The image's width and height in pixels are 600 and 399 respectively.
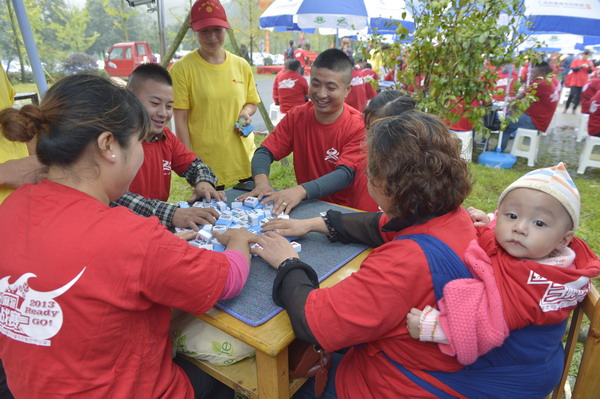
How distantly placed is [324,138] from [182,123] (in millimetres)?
1415

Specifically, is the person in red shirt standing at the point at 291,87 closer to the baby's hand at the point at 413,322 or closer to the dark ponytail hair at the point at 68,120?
the dark ponytail hair at the point at 68,120

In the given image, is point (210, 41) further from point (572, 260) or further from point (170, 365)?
point (572, 260)

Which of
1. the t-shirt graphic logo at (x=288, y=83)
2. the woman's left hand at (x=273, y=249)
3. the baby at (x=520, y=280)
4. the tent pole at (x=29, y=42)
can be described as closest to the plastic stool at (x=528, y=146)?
the t-shirt graphic logo at (x=288, y=83)

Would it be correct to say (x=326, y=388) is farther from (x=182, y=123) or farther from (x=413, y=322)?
(x=182, y=123)

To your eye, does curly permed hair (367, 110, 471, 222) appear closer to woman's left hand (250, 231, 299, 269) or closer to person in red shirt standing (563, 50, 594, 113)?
woman's left hand (250, 231, 299, 269)

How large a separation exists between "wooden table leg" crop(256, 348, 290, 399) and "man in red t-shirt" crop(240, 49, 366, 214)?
1.30 m

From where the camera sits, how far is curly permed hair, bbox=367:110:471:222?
4.31ft

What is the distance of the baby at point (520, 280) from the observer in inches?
43.8

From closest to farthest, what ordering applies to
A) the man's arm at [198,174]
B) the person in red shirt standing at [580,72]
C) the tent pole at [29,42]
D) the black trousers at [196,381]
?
1. the black trousers at [196,381]
2. the man's arm at [198,174]
3. the tent pole at [29,42]
4. the person in red shirt standing at [580,72]

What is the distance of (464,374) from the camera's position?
1.25 metres

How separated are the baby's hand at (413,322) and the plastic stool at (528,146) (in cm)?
710

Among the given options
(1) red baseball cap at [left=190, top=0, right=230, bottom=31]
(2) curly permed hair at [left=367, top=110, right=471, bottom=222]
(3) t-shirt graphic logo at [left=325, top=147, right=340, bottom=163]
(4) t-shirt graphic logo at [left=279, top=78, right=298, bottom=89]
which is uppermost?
(1) red baseball cap at [left=190, top=0, right=230, bottom=31]

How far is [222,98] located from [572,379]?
3387mm

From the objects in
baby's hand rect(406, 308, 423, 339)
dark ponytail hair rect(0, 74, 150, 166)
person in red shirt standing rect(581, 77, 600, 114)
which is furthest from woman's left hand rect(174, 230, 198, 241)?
person in red shirt standing rect(581, 77, 600, 114)
